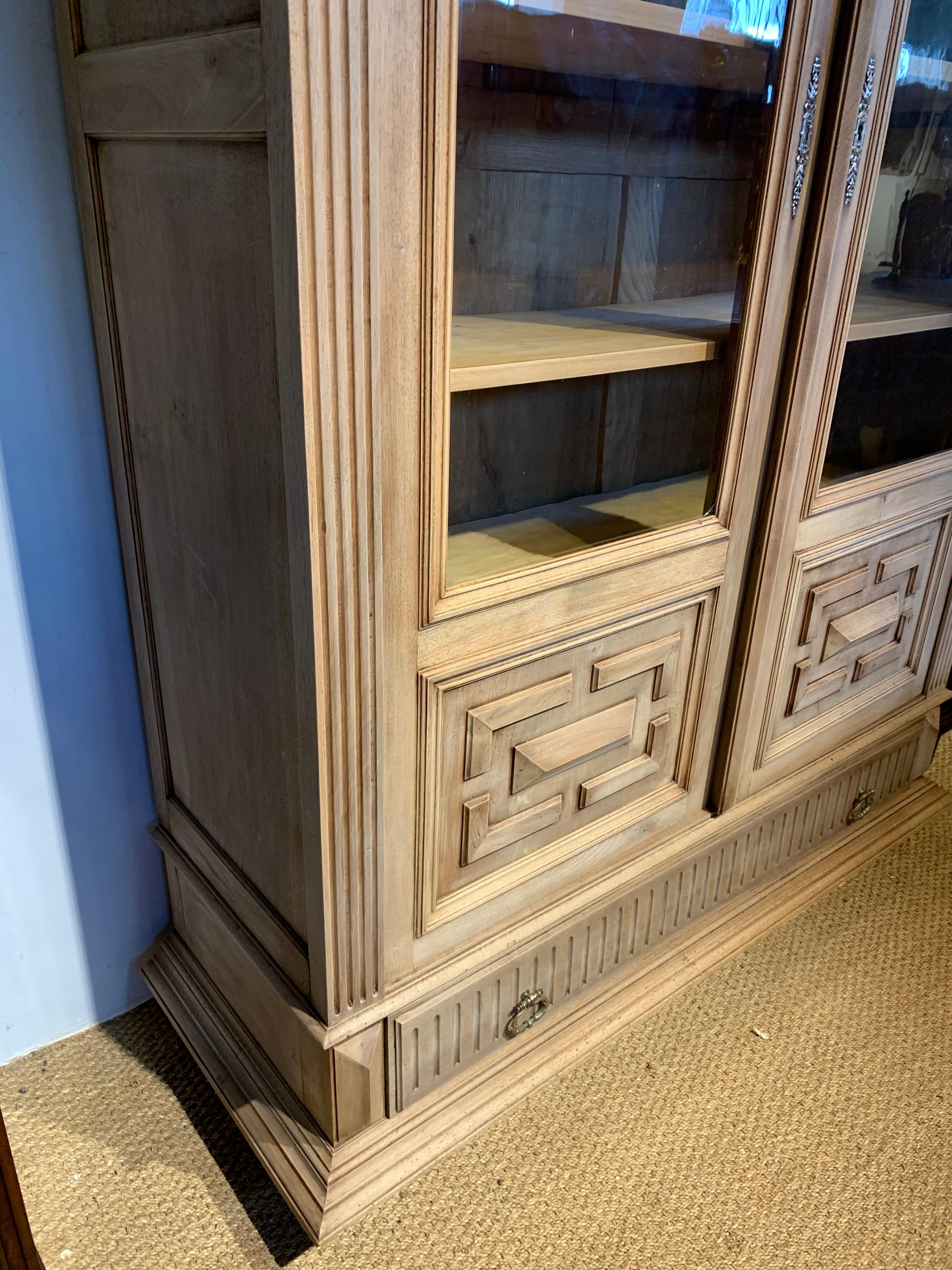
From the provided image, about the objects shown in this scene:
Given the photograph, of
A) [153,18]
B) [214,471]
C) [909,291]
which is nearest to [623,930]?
[214,471]

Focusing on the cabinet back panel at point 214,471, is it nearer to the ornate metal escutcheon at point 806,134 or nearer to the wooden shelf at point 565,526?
the wooden shelf at point 565,526

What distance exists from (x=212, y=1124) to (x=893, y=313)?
1174mm

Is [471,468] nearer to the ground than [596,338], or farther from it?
nearer to the ground

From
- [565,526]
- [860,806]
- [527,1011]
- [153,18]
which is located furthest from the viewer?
[860,806]

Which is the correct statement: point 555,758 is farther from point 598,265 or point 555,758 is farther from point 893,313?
point 893,313

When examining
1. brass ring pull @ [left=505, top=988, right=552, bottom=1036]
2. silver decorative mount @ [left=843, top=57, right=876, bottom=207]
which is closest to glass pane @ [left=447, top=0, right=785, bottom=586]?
silver decorative mount @ [left=843, top=57, right=876, bottom=207]

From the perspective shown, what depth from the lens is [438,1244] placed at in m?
0.89

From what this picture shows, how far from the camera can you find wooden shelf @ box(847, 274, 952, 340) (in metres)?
1.00

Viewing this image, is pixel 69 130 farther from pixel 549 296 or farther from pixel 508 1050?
pixel 508 1050

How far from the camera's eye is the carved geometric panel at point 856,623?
1136 mm

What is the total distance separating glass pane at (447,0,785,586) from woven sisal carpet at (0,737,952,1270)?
24.6 inches

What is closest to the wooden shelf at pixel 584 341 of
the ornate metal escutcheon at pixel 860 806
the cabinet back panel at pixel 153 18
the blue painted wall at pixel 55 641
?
the cabinet back panel at pixel 153 18

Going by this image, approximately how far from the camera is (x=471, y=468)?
843 mm

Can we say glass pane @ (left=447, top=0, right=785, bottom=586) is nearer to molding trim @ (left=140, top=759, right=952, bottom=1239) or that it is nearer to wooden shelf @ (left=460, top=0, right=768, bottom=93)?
wooden shelf @ (left=460, top=0, right=768, bottom=93)
